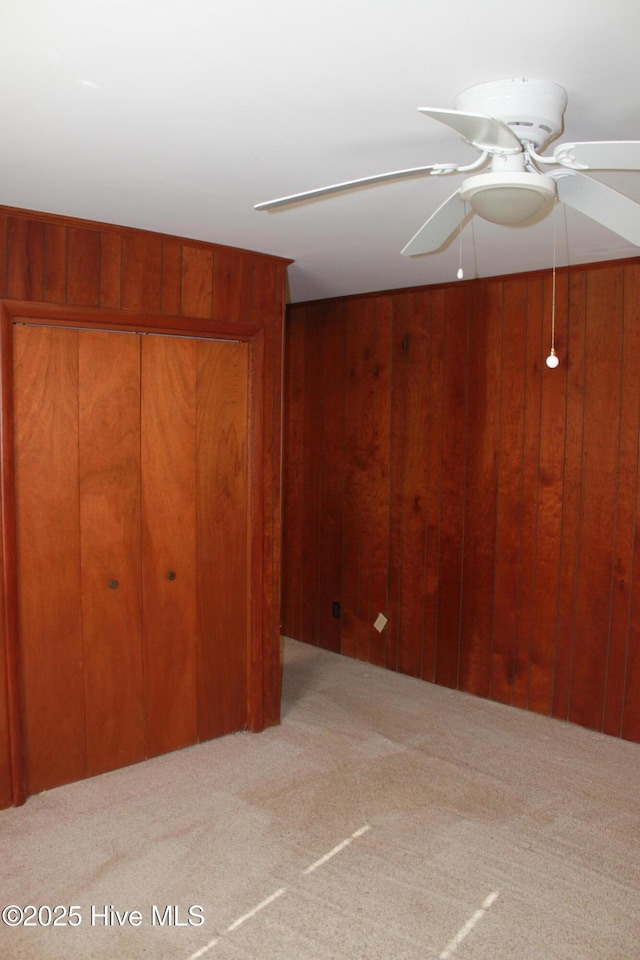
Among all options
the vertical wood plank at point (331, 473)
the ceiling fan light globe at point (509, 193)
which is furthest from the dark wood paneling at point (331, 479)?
the ceiling fan light globe at point (509, 193)

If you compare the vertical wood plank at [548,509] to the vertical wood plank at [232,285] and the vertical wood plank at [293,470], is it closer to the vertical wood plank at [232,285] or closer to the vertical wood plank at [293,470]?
the vertical wood plank at [232,285]

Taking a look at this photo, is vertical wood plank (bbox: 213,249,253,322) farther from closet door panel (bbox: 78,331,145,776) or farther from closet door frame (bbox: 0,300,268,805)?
closet door panel (bbox: 78,331,145,776)

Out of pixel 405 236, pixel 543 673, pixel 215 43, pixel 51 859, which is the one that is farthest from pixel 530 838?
pixel 215 43

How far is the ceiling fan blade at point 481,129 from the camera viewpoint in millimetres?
1372

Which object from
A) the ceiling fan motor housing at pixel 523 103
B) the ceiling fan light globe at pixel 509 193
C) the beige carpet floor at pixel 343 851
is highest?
the ceiling fan motor housing at pixel 523 103

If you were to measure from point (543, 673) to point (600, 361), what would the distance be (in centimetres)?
156

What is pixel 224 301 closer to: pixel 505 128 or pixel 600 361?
pixel 600 361

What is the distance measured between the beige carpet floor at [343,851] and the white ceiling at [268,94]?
87.5 inches

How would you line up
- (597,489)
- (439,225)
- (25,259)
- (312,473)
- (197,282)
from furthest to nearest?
(312,473) → (597,489) → (197,282) → (25,259) → (439,225)

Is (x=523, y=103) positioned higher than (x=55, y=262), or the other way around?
(x=523, y=103)

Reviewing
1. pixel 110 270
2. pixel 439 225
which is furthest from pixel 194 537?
pixel 439 225

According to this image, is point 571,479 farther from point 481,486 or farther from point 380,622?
point 380,622

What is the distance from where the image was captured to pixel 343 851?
2.65 meters

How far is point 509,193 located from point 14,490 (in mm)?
2062
